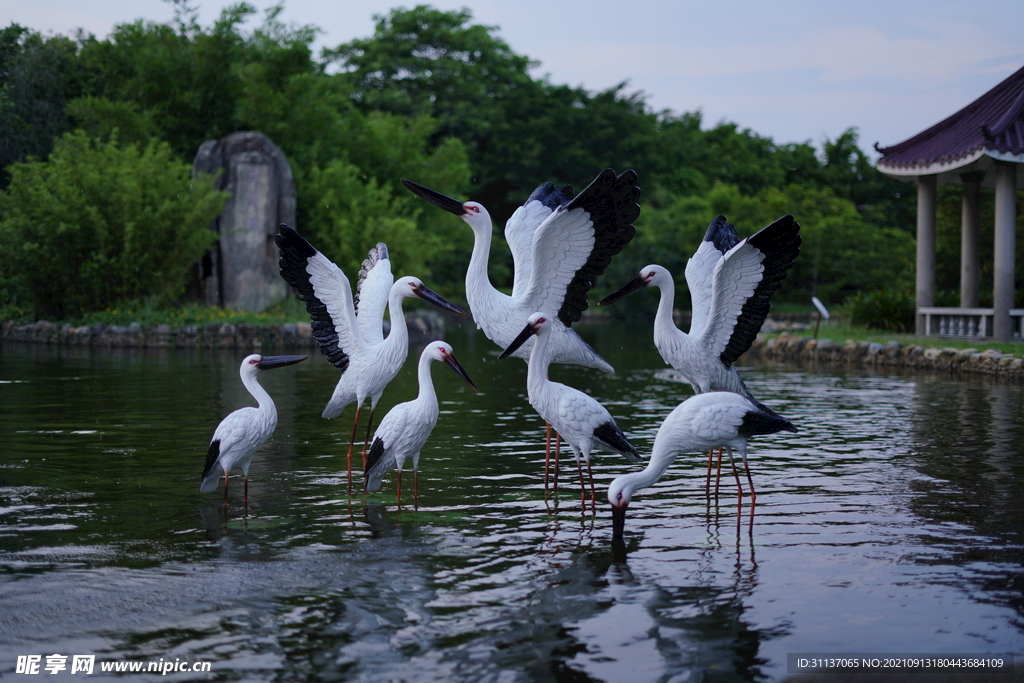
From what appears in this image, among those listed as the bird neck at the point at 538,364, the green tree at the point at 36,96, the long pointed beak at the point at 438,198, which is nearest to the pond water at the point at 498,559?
the bird neck at the point at 538,364

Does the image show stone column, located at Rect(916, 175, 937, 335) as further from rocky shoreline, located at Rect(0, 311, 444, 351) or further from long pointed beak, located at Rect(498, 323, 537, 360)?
long pointed beak, located at Rect(498, 323, 537, 360)

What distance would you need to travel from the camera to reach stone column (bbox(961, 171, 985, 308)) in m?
19.2

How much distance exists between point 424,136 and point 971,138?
23.0m

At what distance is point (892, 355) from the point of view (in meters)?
18.8

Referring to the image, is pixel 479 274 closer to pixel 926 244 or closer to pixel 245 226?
pixel 926 244

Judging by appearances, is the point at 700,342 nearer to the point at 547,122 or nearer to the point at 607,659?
the point at 607,659

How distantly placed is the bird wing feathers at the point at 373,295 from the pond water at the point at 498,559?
1.17 metres

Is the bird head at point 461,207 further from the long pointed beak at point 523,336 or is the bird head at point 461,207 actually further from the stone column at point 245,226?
the stone column at point 245,226

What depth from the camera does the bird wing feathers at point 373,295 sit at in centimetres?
771

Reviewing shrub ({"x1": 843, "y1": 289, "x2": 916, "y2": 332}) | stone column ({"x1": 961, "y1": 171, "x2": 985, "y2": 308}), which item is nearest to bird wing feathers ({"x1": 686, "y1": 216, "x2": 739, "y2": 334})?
stone column ({"x1": 961, "y1": 171, "x2": 985, "y2": 308})

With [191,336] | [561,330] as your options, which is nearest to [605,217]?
[561,330]

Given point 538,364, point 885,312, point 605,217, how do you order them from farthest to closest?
1. point 885,312
2. point 605,217
3. point 538,364

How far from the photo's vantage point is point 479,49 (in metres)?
46.8

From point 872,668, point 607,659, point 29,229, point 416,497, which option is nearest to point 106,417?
point 416,497
